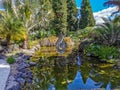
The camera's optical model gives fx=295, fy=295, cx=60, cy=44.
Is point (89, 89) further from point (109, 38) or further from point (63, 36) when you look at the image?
point (63, 36)

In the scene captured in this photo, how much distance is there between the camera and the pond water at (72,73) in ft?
39.4

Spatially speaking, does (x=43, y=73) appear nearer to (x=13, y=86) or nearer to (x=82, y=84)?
(x=82, y=84)

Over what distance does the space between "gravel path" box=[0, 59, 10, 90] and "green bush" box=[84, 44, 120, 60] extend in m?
5.87

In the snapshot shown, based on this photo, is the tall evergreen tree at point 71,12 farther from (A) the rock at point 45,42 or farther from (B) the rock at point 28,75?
(B) the rock at point 28,75

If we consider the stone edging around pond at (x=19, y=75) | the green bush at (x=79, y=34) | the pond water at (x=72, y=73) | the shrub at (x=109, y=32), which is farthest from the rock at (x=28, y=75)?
the green bush at (x=79, y=34)

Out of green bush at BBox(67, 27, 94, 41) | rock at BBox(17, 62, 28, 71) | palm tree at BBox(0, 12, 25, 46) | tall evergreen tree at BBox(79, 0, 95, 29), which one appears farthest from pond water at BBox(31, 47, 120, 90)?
tall evergreen tree at BBox(79, 0, 95, 29)

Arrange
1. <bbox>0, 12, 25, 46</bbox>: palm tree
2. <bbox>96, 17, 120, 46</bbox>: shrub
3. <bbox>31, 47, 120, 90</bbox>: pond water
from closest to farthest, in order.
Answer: <bbox>31, 47, 120, 90</bbox>: pond water, <bbox>0, 12, 25, 46</bbox>: palm tree, <bbox>96, 17, 120, 46</bbox>: shrub

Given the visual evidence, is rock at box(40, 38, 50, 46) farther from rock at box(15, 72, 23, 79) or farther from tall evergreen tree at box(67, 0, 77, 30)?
rock at box(15, 72, 23, 79)

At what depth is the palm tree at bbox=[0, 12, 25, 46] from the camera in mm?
18359

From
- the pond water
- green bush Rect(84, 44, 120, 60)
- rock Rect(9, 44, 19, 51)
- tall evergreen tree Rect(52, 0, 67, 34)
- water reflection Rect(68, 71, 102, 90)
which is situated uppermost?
tall evergreen tree Rect(52, 0, 67, 34)

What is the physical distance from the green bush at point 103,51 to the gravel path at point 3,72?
5.87m

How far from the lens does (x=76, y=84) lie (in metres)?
12.2

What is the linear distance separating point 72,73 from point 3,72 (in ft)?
11.0

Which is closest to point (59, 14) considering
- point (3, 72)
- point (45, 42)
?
point (45, 42)
